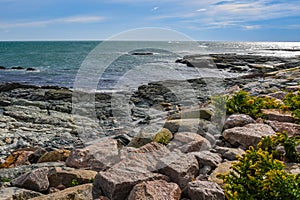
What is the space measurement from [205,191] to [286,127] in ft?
9.44

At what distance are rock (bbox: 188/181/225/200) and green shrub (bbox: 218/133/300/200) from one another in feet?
0.32

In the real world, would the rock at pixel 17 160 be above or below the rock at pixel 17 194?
below

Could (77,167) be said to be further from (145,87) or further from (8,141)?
(145,87)

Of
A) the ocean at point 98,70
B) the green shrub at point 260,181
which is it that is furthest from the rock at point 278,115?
the ocean at point 98,70

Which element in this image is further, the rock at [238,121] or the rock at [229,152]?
the rock at [238,121]

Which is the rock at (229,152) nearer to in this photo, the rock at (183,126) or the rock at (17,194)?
the rock at (183,126)

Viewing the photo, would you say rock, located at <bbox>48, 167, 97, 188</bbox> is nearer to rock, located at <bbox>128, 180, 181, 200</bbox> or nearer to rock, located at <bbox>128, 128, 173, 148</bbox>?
rock, located at <bbox>128, 180, 181, 200</bbox>

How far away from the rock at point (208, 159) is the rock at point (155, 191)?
895 millimetres

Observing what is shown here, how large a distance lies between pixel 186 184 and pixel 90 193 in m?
1.29

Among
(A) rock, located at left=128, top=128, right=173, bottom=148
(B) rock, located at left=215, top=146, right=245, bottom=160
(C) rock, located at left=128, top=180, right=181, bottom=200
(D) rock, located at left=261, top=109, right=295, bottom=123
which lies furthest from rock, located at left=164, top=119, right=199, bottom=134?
(C) rock, located at left=128, top=180, right=181, bottom=200

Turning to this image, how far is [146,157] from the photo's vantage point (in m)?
4.59

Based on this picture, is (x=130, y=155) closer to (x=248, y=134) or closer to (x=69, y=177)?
(x=69, y=177)

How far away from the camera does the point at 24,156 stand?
6.84 meters

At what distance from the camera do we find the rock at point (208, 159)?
4.56 meters
